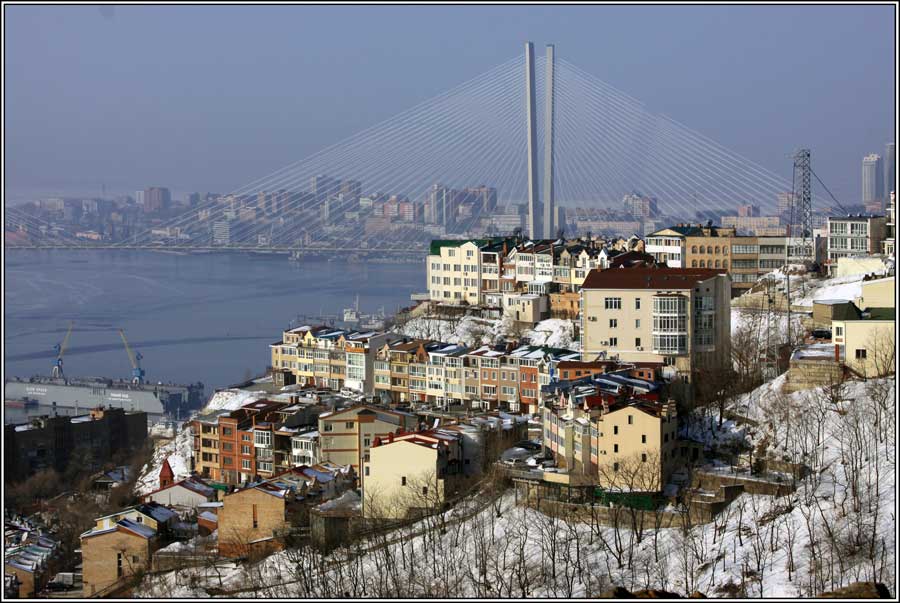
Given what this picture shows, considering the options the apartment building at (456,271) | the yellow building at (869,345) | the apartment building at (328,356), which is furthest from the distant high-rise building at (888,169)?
the yellow building at (869,345)

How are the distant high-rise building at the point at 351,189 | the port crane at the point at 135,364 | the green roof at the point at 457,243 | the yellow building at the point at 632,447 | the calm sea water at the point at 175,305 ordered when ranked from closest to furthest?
the yellow building at the point at 632,447
the green roof at the point at 457,243
the port crane at the point at 135,364
the calm sea water at the point at 175,305
the distant high-rise building at the point at 351,189

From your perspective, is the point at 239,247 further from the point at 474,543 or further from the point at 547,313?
the point at 474,543

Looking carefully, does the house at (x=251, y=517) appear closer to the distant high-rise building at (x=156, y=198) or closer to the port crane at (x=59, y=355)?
the port crane at (x=59, y=355)

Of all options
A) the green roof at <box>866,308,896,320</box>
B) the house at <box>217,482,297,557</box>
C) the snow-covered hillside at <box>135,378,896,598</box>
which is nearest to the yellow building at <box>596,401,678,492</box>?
the snow-covered hillside at <box>135,378,896,598</box>

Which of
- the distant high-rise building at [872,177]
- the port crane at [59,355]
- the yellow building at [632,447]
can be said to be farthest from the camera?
the distant high-rise building at [872,177]

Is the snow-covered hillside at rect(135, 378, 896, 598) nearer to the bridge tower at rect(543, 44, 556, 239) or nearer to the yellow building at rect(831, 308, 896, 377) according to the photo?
the yellow building at rect(831, 308, 896, 377)

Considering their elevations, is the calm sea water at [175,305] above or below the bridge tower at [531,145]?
below
